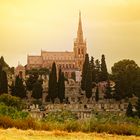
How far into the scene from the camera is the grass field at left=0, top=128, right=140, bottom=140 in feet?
28.4

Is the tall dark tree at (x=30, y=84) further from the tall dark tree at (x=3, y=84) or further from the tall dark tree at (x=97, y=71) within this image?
the tall dark tree at (x=97, y=71)

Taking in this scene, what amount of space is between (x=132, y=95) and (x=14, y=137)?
39.5 meters

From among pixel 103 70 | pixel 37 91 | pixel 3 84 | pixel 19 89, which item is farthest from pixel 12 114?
pixel 103 70

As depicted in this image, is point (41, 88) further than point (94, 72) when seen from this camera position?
No

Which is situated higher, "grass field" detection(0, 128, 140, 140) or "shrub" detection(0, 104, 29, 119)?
"shrub" detection(0, 104, 29, 119)

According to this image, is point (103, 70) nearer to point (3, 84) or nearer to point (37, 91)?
point (37, 91)

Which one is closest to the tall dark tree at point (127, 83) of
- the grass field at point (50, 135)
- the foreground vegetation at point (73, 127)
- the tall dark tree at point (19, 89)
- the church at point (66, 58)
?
the tall dark tree at point (19, 89)

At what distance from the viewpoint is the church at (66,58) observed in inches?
3009

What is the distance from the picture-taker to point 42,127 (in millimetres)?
10125

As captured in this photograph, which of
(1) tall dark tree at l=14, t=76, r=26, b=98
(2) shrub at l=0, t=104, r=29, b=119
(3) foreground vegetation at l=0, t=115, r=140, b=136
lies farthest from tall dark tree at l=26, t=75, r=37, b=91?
(3) foreground vegetation at l=0, t=115, r=140, b=136

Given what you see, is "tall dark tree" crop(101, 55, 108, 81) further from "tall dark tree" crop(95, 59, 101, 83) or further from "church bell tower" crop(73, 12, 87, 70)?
"church bell tower" crop(73, 12, 87, 70)

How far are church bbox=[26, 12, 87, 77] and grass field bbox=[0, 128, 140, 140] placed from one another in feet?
214

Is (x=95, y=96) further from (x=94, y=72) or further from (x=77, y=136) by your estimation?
(x=77, y=136)

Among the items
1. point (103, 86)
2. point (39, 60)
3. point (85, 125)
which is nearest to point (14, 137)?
point (85, 125)
